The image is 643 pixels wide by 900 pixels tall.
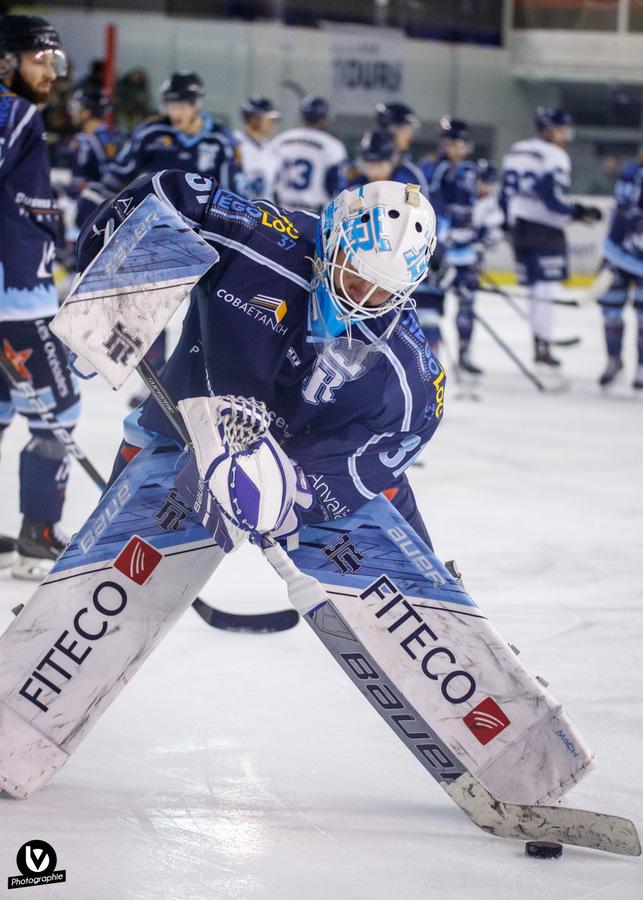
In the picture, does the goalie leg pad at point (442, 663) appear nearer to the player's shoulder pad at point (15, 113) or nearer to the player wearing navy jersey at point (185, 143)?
the player's shoulder pad at point (15, 113)

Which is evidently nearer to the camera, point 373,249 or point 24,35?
point 373,249

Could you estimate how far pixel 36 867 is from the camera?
5.74 feet

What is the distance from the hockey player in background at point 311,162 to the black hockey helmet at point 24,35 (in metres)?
4.47

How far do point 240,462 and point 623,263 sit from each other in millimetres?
5067

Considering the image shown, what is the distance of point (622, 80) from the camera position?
47.5 ft

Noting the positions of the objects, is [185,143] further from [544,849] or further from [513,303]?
[544,849]

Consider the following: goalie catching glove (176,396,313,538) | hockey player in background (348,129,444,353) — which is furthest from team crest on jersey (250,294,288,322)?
hockey player in background (348,129,444,353)

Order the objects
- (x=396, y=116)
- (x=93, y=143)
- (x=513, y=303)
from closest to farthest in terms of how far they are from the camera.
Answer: (x=396, y=116)
(x=513, y=303)
(x=93, y=143)

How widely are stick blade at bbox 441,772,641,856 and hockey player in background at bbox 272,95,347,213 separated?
5831 millimetres

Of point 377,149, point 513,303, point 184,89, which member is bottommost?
point 513,303

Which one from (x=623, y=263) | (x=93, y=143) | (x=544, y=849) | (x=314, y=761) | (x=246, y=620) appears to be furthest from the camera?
(x=93, y=143)

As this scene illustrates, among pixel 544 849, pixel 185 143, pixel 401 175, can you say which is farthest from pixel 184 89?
pixel 544 849

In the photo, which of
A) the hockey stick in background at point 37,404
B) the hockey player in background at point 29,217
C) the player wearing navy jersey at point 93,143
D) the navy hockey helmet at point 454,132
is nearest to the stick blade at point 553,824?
the hockey stick in background at point 37,404

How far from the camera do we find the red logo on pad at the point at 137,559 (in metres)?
1.97
